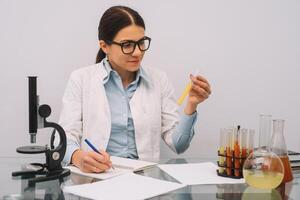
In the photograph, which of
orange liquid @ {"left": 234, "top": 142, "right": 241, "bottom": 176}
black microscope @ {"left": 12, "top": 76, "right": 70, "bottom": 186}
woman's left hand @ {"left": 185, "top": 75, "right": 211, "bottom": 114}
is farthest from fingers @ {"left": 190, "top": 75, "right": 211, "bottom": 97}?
black microscope @ {"left": 12, "top": 76, "right": 70, "bottom": 186}

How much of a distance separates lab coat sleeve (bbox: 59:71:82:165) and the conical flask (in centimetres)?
84

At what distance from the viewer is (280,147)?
1.17 meters

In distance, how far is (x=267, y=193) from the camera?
1042mm

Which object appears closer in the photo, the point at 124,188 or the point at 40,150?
the point at 124,188

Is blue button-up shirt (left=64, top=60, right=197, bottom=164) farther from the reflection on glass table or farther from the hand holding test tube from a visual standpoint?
the reflection on glass table

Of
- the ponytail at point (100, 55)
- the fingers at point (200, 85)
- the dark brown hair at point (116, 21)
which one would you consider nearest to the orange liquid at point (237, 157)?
the fingers at point (200, 85)

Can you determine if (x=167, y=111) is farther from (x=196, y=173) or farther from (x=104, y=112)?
(x=196, y=173)

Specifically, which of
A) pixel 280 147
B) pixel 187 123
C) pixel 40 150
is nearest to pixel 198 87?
pixel 187 123

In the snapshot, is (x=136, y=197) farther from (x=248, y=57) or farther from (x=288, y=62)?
(x=288, y=62)

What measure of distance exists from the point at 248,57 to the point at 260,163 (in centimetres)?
120

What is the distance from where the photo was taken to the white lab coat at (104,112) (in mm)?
1720

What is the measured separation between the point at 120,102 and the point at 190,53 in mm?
569

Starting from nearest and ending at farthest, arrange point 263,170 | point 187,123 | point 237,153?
point 263,170
point 237,153
point 187,123

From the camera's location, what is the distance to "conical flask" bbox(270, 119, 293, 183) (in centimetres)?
116
